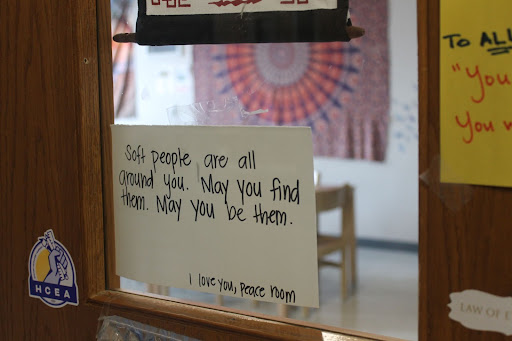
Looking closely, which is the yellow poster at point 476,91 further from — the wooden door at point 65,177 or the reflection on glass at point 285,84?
the wooden door at point 65,177

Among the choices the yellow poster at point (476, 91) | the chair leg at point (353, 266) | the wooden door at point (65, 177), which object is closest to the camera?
the yellow poster at point (476, 91)

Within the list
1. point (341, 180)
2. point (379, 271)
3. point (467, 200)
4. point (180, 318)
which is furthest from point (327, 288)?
point (467, 200)

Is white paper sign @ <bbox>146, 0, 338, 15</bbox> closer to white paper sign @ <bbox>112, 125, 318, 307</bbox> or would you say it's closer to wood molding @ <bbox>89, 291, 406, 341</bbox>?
white paper sign @ <bbox>112, 125, 318, 307</bbox>

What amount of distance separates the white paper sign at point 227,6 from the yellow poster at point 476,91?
193mm

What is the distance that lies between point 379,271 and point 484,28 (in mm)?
3571

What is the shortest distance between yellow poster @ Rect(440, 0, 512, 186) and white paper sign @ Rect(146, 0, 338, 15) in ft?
0.63

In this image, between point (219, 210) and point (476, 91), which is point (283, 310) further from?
point (476, 91)

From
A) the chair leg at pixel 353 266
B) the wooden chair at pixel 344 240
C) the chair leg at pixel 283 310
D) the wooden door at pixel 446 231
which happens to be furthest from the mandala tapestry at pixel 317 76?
the chair leg at pixel 353 266

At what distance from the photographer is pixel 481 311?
26.3 inches

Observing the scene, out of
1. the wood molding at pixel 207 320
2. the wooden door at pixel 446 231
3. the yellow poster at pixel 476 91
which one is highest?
the yellow poster at pixel 476 91

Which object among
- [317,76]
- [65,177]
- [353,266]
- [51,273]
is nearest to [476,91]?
[317,76]

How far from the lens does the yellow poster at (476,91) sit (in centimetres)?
64

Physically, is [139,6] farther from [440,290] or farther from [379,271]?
[379,271]

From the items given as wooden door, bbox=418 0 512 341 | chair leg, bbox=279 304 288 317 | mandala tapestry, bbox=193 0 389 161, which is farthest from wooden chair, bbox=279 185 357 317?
wooden door, bbox=418 0 512 341
